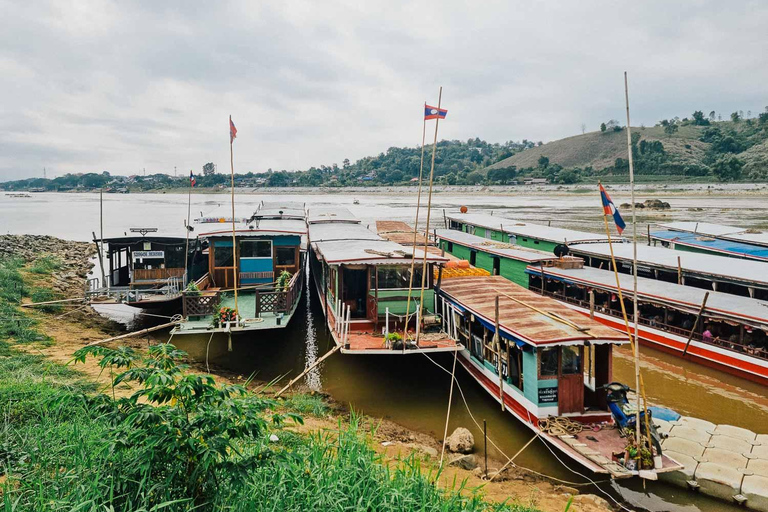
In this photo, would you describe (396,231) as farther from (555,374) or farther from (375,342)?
(555,374)

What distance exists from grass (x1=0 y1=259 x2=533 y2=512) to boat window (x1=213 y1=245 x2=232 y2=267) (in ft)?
34.6

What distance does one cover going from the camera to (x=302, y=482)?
16.0ft

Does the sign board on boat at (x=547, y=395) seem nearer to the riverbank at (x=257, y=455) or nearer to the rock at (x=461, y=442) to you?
the riverbank at (x=257, y=455)

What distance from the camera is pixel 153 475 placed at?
4391 millimetres

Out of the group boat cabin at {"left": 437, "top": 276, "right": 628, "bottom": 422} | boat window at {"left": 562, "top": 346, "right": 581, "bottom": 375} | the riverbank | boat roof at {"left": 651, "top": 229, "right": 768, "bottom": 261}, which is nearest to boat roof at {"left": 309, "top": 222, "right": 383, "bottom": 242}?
boat cabin at {"left": 437, "top": 276, "right": 628, "bottom": 422}

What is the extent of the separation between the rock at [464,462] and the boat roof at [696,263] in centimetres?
1211

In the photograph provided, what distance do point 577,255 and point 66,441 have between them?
67.1ft

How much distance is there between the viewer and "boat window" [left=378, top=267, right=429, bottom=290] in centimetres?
1279

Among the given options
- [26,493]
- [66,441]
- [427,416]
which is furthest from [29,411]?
[427,416]

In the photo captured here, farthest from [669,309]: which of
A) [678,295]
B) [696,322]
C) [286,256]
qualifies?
[286,256]

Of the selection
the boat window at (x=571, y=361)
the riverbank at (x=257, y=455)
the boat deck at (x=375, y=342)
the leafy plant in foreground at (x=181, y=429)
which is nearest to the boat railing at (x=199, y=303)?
the riverbank at (x=257, y=455)

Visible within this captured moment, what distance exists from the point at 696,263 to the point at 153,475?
18.8m

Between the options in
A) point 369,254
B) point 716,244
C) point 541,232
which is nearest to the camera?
point 369,254

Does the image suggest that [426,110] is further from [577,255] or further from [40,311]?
[40,311]
